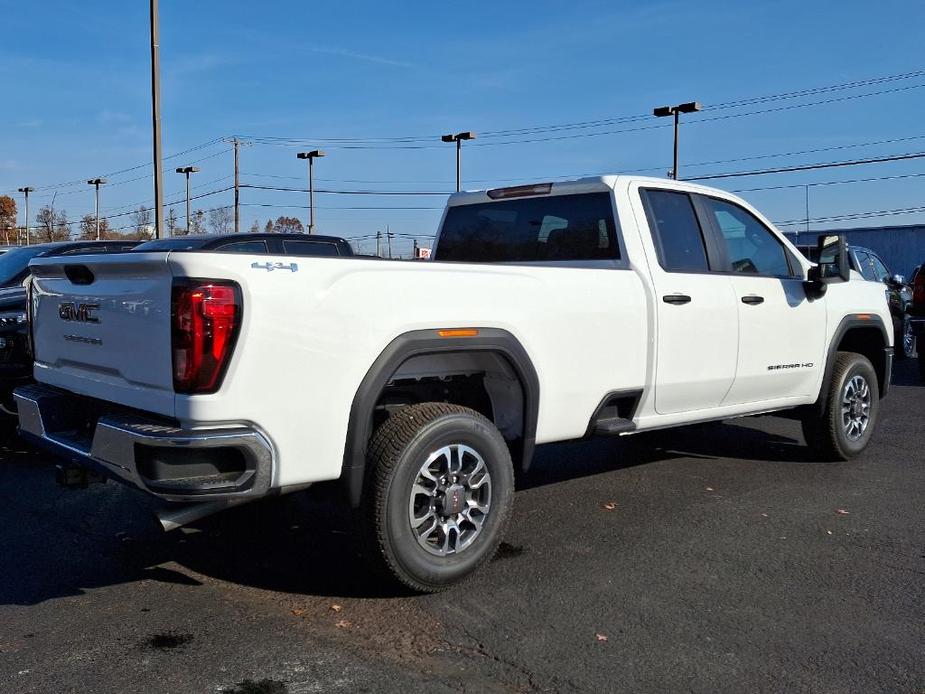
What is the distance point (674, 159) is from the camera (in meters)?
32.2

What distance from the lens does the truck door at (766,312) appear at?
5.96m

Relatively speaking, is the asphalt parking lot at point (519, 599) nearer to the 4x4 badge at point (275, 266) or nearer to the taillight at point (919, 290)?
the 4x4 badge at point (275, 266)

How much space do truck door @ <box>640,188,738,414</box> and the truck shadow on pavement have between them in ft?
4.69

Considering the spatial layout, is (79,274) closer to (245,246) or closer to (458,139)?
(245,246)

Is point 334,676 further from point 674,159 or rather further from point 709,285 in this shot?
point 674,159

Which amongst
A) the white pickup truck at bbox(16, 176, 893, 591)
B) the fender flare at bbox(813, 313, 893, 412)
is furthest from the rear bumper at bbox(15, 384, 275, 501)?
the fender flare at bbox(813, 313, 893, 412)

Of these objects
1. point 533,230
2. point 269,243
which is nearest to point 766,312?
point 533,230

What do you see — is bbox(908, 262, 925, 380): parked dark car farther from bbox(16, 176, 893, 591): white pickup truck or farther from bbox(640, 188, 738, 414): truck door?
bbox(640, 188, 738, 414): truck door

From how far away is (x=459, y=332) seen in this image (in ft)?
13.9

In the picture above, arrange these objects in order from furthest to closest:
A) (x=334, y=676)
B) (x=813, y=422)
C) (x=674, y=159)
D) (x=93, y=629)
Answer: (x=674, y=159) → (x=813, y=422) → (x=93, y=629) → (x=334, y=676)

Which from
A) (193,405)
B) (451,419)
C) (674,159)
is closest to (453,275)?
(451,419)

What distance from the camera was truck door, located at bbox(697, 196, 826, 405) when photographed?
596 centimetres

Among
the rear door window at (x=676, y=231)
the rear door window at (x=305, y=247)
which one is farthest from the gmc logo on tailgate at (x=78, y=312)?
the rear door window at (x=305, y=247)

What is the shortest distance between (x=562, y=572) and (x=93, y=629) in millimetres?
2186
